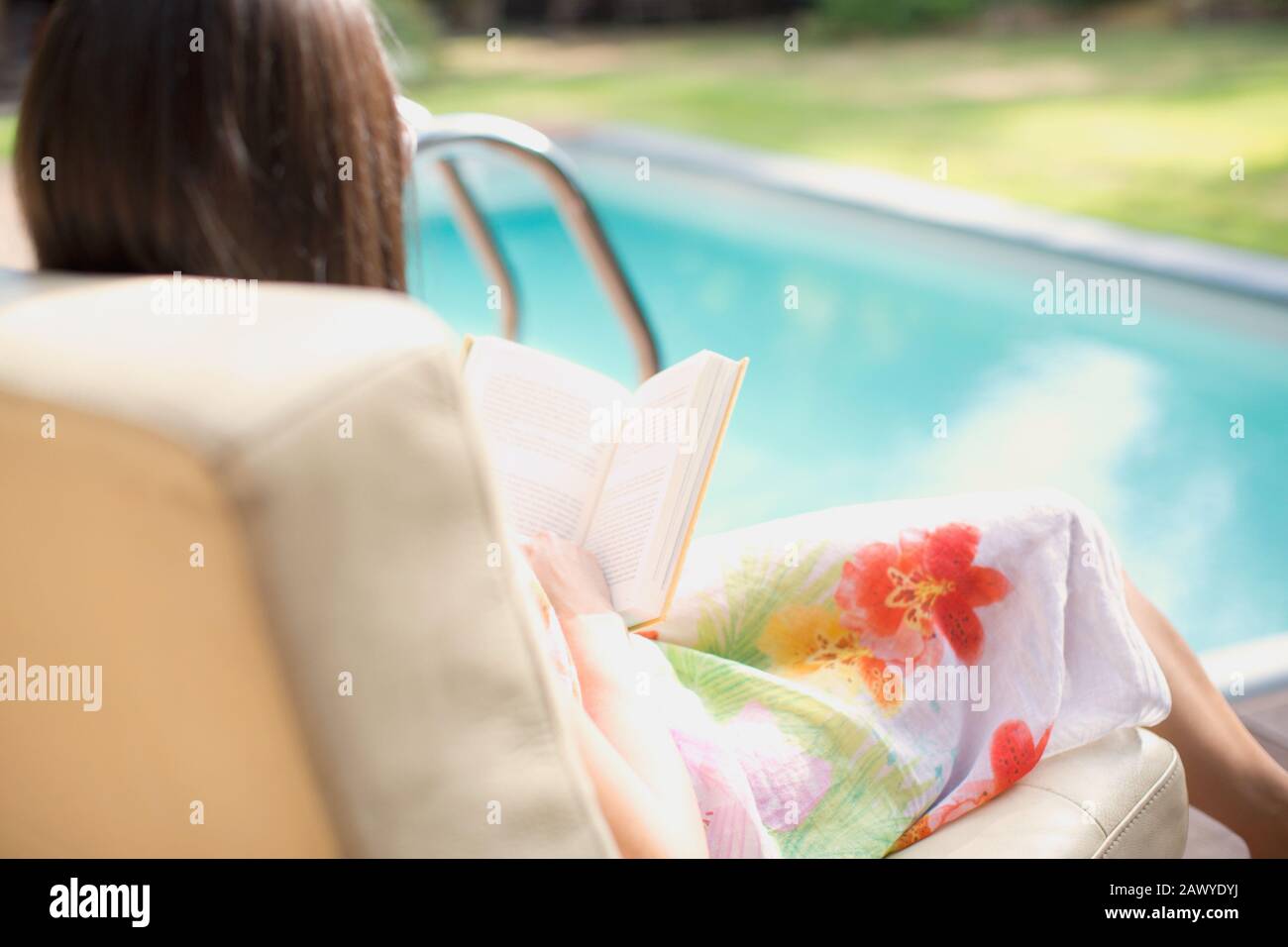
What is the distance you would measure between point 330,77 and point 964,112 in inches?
313

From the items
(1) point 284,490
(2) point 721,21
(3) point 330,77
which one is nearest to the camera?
(1) point 284,490

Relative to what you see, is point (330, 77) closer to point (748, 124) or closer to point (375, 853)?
point (375, 853)

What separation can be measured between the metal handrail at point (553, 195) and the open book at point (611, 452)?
53 centimetres

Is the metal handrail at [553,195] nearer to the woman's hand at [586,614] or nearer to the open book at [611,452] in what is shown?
the open book at [611,452]

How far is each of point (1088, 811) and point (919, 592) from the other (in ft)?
0.84

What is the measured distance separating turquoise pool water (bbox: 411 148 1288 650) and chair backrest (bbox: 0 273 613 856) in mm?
2635

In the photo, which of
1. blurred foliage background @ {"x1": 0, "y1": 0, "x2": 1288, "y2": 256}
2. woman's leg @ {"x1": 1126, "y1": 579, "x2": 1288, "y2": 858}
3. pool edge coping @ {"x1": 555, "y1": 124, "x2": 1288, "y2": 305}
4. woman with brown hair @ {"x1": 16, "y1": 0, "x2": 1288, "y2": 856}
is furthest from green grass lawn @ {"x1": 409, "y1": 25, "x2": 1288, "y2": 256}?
woman with brown hair @ {"x1": 16, "y1": 0, "x2": 1288, "y2": 856}

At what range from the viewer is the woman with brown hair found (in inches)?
27.3

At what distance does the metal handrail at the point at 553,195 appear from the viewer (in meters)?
1.77

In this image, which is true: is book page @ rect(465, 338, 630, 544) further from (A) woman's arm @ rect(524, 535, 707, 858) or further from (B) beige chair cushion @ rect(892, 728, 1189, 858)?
(B) beige chair cushion @ rect(892, 728, 1189, 858)

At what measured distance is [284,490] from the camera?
22.5 inches

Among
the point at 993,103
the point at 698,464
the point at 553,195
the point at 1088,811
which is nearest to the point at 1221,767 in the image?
the point at 1088,811

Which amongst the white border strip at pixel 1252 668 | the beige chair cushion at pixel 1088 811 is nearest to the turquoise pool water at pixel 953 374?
the white border strip at pixel 1252 668
